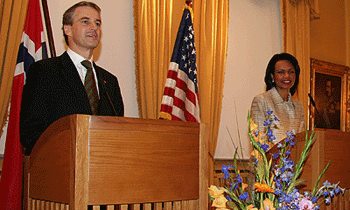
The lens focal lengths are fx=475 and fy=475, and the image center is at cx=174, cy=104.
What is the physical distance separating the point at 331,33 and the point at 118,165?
695 cm

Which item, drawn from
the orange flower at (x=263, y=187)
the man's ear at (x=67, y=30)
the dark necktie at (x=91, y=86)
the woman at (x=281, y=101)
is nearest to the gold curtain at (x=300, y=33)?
the woman at (x=281, y=101)

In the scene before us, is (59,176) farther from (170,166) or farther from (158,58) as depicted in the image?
(158,58)

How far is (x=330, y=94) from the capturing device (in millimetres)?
7828

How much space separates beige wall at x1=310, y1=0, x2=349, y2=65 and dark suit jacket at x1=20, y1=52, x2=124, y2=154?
18.4 feet

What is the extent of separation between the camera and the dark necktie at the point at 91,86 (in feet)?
9.29

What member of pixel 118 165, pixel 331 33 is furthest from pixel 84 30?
pixel 331 33

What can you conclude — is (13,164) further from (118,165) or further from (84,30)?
(118,165)

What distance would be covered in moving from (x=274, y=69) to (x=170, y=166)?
2522 millimetres

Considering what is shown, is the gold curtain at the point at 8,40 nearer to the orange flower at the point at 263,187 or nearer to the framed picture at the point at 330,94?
the orange flower at the point at 263,187

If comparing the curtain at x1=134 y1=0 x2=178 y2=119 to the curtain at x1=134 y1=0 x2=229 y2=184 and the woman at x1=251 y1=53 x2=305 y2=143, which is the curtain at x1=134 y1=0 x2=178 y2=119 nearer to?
the curtain at x1=134 y1=0 x2=229 y2=184

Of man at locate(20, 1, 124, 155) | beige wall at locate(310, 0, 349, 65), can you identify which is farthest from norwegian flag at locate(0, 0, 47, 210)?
beige wall at locate(310, 0, 349, 65)

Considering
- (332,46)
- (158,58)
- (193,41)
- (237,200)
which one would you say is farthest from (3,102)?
(332,46)

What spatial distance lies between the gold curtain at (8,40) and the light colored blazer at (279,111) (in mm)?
2165

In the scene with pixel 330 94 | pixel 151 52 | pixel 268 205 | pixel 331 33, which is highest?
pixel 331 33
